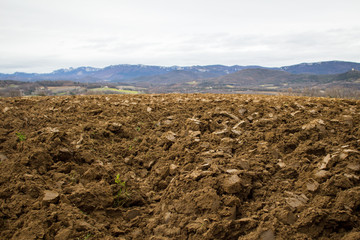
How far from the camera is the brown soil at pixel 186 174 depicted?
3127 millimetres

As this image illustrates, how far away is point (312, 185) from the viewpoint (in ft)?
11.9

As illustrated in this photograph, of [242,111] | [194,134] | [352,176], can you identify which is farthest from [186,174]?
[242,111]

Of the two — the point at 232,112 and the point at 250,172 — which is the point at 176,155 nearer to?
the point at 250,172

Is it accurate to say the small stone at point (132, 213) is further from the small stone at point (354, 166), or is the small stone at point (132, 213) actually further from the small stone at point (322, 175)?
the small stone at point (354, 166)

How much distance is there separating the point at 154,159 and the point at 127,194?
1152mm

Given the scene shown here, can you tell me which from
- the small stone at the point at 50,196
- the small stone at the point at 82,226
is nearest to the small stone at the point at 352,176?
the small stone at the point at 82,226

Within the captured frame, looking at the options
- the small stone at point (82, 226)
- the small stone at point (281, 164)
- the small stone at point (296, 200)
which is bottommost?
the small stone at point (82, 226)

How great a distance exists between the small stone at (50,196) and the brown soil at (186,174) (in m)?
0.02

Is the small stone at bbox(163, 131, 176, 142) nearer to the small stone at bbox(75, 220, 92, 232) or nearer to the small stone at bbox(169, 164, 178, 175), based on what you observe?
the small stone at bbox(169, 164, 178, 175)

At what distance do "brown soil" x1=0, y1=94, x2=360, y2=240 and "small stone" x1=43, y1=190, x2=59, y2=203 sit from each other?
17 millimetres

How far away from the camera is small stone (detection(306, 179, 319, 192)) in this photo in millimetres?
3546

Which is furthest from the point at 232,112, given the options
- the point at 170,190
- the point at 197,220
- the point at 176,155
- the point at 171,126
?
the point at 197,220

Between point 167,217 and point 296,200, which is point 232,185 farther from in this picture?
point 167,217

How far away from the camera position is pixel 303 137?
4.83 m
